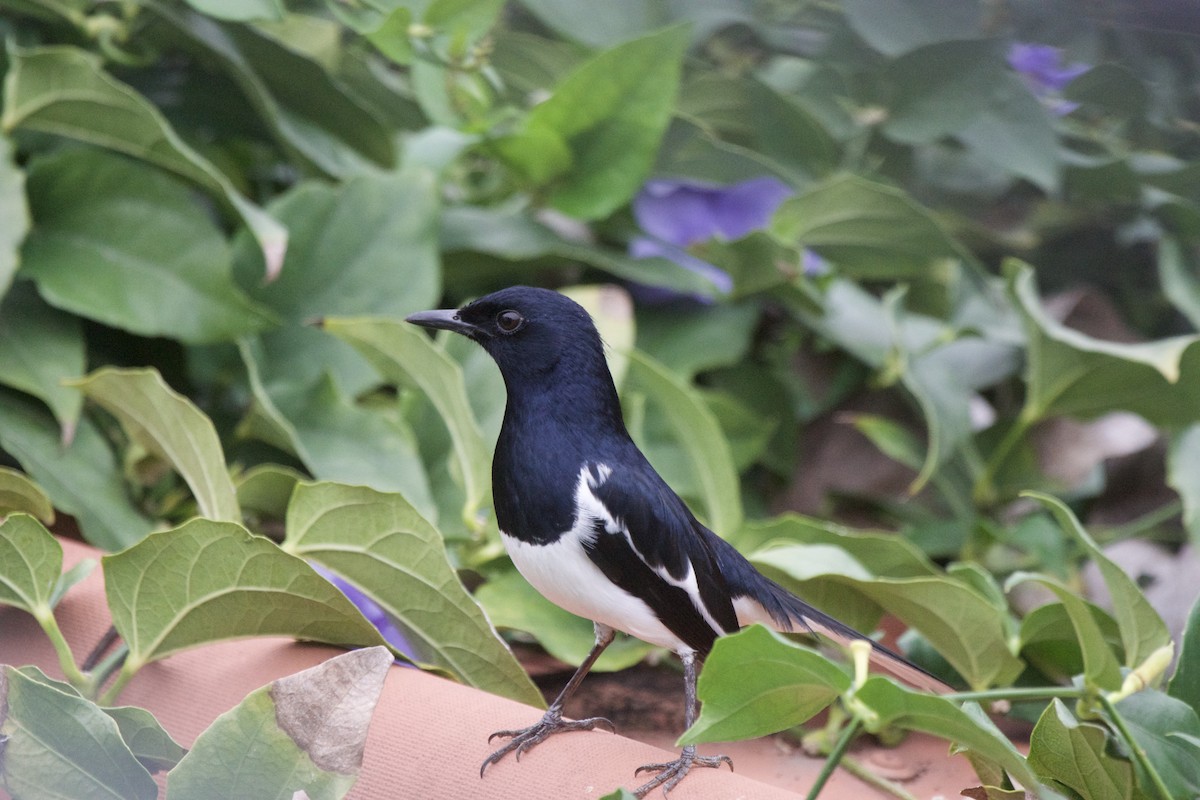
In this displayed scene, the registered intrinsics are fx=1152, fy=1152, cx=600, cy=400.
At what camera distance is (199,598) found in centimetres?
87

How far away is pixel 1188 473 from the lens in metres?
1.32

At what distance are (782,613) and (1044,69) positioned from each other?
1.07 meters

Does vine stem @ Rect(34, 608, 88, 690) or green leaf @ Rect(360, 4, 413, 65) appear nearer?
vine stem @ Rect(34, 608, 88, 690)

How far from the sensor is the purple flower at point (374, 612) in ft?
3.28

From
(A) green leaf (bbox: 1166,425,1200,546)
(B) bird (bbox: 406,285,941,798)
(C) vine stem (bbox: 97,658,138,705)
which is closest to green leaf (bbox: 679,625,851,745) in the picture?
(B) bird (bbox: 406,285,941,798)

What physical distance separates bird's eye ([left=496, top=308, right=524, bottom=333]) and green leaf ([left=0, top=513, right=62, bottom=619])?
376 millimetres

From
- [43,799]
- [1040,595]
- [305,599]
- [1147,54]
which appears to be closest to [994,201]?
[1147,54]

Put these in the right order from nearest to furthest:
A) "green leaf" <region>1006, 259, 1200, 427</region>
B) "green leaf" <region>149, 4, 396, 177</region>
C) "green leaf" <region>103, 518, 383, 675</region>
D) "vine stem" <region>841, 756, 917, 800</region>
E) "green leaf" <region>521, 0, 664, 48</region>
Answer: "green leaf" <region>103, 518, 383, 675</region>
"vine stem" <region>841, 756, 917, 800</region>
"green leaf" <region>1006, 259, 1200, 427</region>
"green leaf" <region>149, 4, 396, 177</region>
"green leaf" <region>521, 0, 664, 48</region>

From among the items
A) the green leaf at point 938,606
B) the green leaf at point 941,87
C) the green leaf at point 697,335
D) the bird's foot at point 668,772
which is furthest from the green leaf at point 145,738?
the green leaf at point 941,87

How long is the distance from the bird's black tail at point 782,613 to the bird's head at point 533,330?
186 millimetres

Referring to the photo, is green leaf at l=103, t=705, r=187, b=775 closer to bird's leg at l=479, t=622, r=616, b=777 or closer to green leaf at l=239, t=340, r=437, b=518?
bird's leg at l=479, t=622, r=616, b=777

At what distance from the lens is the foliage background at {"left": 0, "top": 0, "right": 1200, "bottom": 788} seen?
1159mm

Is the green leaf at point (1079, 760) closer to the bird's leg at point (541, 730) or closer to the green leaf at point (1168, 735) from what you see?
the green leaf at point (1168, 735)

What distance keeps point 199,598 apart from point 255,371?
0.42 m
